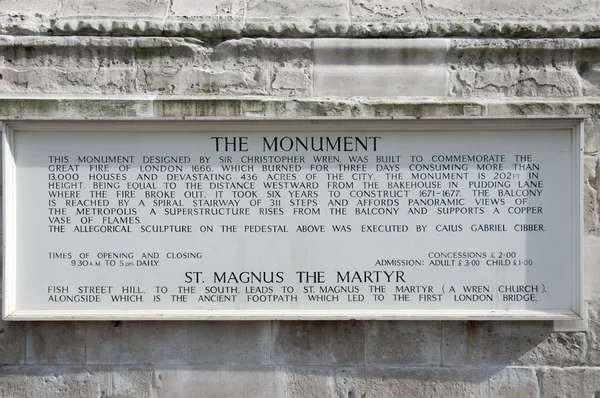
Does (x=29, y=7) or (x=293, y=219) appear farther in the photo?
(x=29, y=7)

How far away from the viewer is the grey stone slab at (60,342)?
12.3 feet

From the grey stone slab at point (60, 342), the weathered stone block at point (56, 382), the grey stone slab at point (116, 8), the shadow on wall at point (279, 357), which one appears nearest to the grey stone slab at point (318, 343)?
the shadow on wall at point (279, 357)

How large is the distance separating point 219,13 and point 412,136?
1.45 m

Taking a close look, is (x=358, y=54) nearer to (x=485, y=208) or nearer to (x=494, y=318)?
(x=485, y=208)

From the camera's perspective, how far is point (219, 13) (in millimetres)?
3879

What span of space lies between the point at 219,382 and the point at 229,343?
245 millimetres

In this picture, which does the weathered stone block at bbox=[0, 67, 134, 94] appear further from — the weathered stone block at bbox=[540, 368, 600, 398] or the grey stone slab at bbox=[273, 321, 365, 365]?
the weathered stone block at bbox=[540, 368, 600, 398]

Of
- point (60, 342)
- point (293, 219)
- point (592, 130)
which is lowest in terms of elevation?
point (60, 342)

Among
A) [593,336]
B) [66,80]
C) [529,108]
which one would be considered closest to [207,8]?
[66,80]

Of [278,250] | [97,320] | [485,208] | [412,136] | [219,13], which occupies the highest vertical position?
[219,13]

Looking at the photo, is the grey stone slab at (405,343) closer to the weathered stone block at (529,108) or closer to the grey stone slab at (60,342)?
the weathered stone block at (529,108)

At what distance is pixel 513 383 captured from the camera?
12.2 ft

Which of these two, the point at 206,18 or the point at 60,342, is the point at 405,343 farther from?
the point at 206,18

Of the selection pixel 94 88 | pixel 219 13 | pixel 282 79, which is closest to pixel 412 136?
pixel 282 79
